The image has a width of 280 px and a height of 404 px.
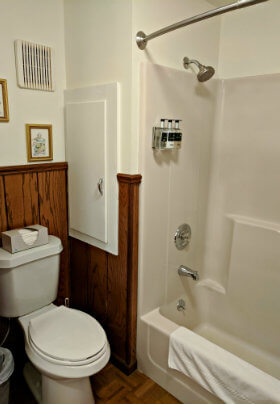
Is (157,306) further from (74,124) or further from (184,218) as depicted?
(74,124)

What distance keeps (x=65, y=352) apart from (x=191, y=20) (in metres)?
1.53

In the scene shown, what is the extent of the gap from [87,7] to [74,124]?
61cm

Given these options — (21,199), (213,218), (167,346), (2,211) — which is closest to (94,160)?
(21,199)

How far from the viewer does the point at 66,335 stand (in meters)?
1.41

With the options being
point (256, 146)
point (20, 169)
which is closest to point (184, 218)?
point (256, 146)

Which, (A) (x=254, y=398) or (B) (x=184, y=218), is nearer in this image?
(A) (x=254, y=398)

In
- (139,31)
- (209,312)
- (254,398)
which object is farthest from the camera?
(209,312)

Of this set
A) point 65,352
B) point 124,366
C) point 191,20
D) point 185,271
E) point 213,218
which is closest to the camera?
point 191,20

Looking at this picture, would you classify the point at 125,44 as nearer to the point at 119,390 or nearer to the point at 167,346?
the point at 167,346

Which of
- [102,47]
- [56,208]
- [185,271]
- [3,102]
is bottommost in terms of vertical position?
[185,271]

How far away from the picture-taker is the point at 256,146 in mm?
1779

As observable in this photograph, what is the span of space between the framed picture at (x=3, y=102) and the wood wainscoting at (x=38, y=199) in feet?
0.88

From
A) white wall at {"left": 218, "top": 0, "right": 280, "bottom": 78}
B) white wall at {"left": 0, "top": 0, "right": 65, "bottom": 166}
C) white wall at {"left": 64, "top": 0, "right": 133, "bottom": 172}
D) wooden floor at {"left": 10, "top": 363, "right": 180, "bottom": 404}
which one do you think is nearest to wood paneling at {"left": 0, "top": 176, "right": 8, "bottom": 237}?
white wall at {"left": 0, "top": 0, "right": 65, "bottom": 166}

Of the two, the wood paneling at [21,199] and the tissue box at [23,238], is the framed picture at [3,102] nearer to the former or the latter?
the wood paneling at [21,199]
